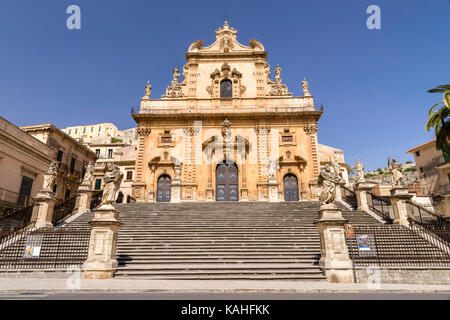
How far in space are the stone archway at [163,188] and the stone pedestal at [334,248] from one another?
1639 centimetres

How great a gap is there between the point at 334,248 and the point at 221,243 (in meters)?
4.52

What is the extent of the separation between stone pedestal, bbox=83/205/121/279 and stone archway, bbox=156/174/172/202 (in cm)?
1368

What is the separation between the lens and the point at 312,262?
9.58m

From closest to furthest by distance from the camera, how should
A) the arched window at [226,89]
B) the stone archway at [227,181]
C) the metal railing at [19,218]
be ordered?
the metal railing at [19,218], the stone archway at [227,181], the arched window at [226,89]

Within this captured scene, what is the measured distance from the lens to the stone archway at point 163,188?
23344mm

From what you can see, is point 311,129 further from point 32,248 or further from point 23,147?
point 23,147

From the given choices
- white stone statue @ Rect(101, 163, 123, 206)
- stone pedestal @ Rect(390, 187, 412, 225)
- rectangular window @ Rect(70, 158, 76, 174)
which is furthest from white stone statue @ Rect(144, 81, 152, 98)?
stone pedestal @ Rect(390, 187, 412, 225)

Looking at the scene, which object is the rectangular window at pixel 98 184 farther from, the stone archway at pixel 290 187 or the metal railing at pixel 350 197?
the metal railing at pixel 350 197

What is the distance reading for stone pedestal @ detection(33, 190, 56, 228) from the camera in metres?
13.6

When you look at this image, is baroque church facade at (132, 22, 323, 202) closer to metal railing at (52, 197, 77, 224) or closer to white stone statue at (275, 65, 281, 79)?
white stone statue at (275, 65, 281, 79)

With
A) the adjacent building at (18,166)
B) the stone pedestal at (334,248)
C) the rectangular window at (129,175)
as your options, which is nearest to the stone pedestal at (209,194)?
the adjacent building at (18,166)
